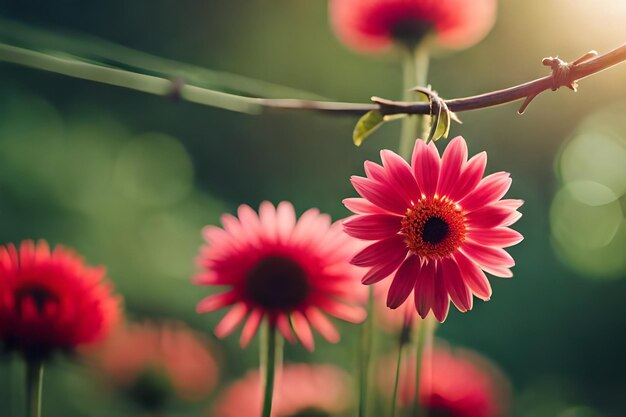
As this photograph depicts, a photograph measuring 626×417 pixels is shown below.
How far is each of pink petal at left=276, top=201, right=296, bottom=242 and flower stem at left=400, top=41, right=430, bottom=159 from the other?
5 centimetres

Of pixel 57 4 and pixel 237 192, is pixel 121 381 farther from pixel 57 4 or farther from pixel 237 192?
pixel 57 4

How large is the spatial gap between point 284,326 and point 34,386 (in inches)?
3.2

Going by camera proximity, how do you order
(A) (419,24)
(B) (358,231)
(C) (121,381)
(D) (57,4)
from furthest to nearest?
(D) (57,4), (C) (121,381), (A) (419,24), (B) (358,231)

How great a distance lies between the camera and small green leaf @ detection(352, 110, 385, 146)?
0.16 m

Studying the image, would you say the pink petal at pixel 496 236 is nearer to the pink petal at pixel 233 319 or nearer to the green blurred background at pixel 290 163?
the pink petal at pixel 233 319

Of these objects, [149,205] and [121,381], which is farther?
[149,205]

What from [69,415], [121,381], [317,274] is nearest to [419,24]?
[317,274]

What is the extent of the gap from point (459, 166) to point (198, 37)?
730mm

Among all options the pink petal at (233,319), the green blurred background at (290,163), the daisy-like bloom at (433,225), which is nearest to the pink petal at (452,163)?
the daisy-like bloom at (433,225)

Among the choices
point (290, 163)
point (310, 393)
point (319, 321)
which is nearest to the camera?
point (319, 321)

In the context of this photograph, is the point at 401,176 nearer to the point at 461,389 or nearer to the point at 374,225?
the point at 374,225

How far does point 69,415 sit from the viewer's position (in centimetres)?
58

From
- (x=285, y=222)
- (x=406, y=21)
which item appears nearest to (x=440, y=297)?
(x=285, y=222)

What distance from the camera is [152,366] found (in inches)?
18.5
